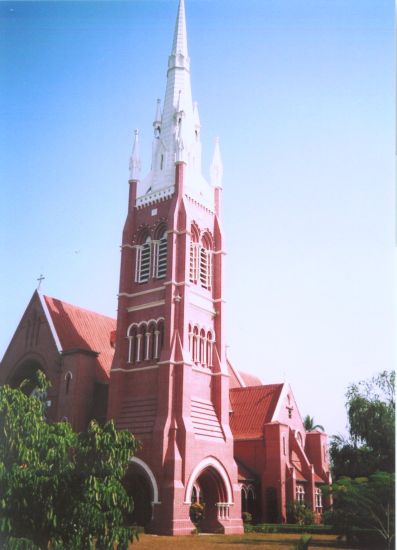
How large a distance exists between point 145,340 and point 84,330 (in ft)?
22.4

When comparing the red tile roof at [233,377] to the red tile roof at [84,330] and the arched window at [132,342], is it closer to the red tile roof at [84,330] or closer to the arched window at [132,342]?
the red tile roof at [84,330]

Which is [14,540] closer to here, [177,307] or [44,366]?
[177,307]

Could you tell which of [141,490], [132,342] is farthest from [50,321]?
[141,490]

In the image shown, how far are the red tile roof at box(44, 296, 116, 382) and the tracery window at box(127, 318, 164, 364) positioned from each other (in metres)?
3.44

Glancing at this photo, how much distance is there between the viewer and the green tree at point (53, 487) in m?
14.8

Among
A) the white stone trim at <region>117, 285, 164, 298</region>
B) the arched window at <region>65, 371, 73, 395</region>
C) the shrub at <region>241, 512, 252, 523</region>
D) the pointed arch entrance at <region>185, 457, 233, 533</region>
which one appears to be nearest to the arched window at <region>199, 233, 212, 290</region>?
the white stone trim at <region>117, 285, 164, 298</region>

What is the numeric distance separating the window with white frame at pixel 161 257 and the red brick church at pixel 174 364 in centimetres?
7

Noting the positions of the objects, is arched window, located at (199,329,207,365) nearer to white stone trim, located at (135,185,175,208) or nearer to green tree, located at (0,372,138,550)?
white stone trim, located at (135,185,175,208)

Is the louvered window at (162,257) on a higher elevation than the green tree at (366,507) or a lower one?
higher

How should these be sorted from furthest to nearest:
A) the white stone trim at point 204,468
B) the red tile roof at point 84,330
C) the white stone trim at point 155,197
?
the red tile roof at point 84,330, the white stone trim at point 155,197, the white stone trim at point 204,468

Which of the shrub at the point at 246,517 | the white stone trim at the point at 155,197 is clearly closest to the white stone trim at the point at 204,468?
the shrub at the point at 246,517

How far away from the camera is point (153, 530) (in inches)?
1282

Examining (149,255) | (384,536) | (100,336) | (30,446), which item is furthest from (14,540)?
(100,336)

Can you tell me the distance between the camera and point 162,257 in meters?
40.4
